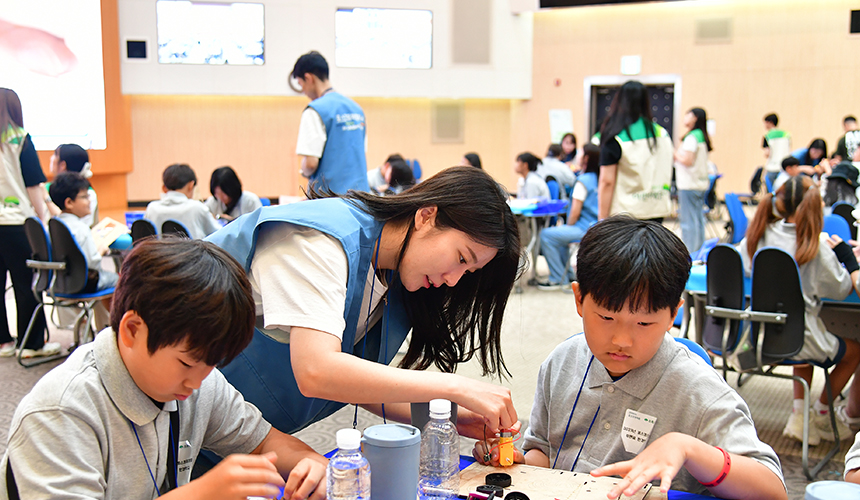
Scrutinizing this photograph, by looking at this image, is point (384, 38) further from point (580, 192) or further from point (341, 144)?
point (341, 144)

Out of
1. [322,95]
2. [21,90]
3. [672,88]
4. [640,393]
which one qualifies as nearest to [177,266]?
[640,393]

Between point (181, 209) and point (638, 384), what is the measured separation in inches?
153

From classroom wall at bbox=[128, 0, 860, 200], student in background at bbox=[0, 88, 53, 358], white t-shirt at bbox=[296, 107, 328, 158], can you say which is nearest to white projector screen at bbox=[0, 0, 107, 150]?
classroom wall at bbox=[128, 0, 860, 200]

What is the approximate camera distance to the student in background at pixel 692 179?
6.46m

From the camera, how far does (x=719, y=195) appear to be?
12758 mm

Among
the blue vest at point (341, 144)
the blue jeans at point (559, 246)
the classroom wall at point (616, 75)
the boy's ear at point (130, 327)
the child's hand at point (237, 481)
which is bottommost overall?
the blue jeans at point (559, 246)

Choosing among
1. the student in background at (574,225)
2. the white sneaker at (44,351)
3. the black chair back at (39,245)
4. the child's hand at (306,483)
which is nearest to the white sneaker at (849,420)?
the child's hand at (306,483)

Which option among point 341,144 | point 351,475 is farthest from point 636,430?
point 341,144

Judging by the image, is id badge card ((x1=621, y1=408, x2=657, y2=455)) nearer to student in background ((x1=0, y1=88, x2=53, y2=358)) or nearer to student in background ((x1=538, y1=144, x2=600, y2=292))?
student in background ((x1=0, y1=88, x2=53, y2=358))

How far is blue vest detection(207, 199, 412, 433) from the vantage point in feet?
4.59

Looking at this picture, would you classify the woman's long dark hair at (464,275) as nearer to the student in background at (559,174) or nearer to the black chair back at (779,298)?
the black chair back at (779,298)

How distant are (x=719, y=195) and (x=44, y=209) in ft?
37.3

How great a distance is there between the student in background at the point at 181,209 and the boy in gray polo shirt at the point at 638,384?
358cm

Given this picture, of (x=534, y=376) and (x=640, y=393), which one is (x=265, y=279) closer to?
(x=640, y=393)
